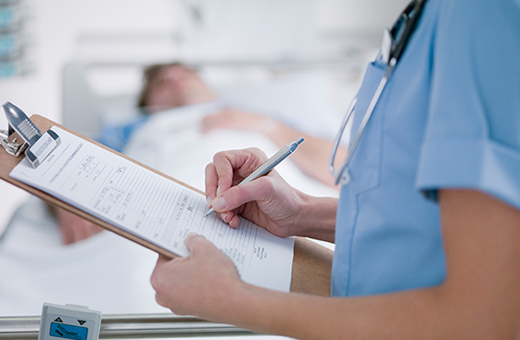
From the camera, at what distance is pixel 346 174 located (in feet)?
1.90

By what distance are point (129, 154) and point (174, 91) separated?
641mm

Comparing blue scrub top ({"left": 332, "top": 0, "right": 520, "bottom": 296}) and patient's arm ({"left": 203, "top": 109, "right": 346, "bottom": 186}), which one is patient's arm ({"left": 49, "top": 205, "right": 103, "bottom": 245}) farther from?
blue scrub top ({"left": 332, "top": 0, "right": 520, "bottom": 296})

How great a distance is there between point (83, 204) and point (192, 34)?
211 centimetres

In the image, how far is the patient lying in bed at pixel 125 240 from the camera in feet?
3.53

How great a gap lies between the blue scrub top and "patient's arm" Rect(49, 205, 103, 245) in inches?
43.2

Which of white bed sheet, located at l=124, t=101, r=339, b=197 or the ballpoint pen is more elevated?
white bed sheet, located at l=124, t=101, r=339, b=197

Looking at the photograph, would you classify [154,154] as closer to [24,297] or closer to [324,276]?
[24,297]

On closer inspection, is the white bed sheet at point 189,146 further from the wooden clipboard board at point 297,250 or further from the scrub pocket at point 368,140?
the scrub pocket at point 368,140

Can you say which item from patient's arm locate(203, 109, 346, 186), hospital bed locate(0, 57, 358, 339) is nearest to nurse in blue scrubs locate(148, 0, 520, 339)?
hospital bed locate(0, 57, 358, 339)

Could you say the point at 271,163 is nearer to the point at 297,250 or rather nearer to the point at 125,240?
the point at 297,250

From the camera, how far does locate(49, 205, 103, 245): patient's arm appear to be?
1.43 metres

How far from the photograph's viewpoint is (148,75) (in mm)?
2277

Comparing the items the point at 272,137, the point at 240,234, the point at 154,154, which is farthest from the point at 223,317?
the point at 272,137

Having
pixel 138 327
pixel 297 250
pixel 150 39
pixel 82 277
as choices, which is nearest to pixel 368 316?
pixel 297 250
